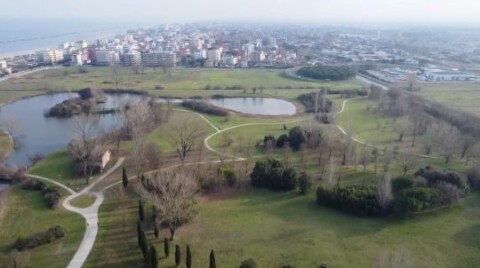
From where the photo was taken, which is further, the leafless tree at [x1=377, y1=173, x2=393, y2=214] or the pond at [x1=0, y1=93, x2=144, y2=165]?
the pond at [x1=0, y1=93, x2=144, y2=165]

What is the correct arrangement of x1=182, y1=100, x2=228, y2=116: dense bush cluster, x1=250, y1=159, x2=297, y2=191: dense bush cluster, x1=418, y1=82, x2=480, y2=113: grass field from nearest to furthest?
x1=250, y1=159, x2=297, y2=191: dense bush cluster < x1=182, y1=100, x2=228, y2=116: dense bush cluster < x1=418, y1=82, x2=480, y2=113: grass field

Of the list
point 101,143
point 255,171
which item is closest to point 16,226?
point 101,143

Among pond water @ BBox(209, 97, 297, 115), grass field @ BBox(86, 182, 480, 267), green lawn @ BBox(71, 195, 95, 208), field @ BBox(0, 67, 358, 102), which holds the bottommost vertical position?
pond water @ BBox(209, 97, 297, 115)

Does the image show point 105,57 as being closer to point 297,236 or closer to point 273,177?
point 273,177

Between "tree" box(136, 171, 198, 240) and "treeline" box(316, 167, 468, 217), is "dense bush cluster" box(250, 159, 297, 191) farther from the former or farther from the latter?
"tree" box(136, 171, 198, 240)

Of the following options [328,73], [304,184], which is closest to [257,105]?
[328,73]

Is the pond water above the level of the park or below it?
below

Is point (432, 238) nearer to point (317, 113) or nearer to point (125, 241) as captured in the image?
point (125, 241)

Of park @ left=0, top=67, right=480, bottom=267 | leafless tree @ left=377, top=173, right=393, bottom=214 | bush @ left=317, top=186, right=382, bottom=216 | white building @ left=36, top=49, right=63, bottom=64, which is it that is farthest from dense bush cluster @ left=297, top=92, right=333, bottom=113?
white building @ left=36, top=49, right=63, bottom=64
